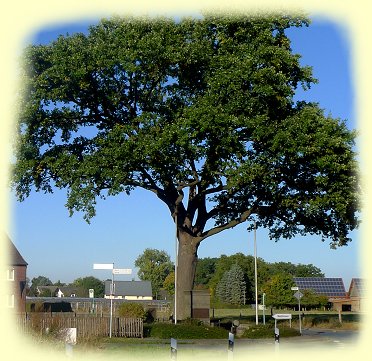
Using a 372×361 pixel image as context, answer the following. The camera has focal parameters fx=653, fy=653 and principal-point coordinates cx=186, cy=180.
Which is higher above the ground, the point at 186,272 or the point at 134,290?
the point at 186,272

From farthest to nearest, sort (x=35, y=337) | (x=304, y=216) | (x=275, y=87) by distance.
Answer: (x=304, y=216) < (x=275, y=87) < (x=35, y=337)

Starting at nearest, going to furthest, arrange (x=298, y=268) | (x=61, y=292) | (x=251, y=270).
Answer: (x=251, y=270), (x=298, y=268), (x=61, y=292)

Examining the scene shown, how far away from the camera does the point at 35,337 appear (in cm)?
1997

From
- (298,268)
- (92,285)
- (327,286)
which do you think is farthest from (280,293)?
(92,285)

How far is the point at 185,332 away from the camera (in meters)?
32.2

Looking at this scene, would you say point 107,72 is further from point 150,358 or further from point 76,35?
point 150,358

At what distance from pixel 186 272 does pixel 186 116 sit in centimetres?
946

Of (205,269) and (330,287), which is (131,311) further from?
(205,269)

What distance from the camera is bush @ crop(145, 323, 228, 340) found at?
3203 centimetres

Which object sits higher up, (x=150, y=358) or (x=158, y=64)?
(x=158, y=64)

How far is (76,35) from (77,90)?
2749 millimetres

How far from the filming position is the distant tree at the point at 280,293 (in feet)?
309

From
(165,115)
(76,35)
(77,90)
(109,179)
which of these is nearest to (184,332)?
(109,179)

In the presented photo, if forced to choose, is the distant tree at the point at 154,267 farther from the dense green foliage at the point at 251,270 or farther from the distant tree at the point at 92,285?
the distant tree at the point at 92,285
